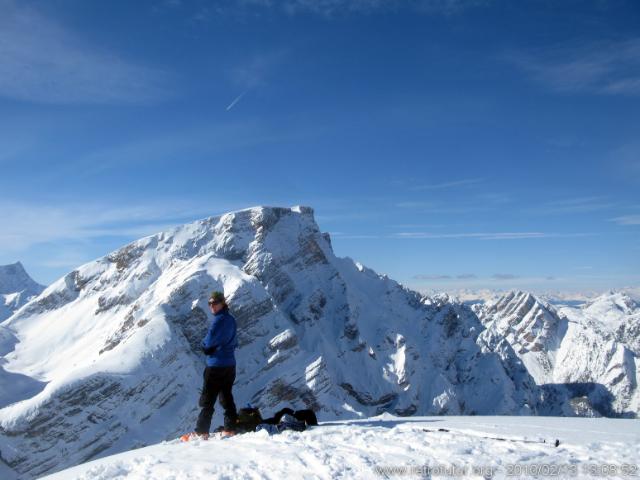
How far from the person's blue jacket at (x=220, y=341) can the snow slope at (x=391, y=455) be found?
7.09 feet

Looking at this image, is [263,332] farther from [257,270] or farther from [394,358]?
[394,358]

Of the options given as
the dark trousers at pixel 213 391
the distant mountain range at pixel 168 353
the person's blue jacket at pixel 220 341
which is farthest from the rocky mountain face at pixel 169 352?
the person's blue jacket at pixel 220 341

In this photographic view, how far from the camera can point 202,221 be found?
191750 mm

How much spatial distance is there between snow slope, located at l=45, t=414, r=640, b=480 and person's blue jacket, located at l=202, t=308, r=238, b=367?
2162 mm

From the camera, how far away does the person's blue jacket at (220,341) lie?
46.5ft

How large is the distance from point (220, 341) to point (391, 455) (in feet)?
19.4

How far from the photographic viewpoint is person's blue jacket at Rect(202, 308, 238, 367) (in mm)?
14164

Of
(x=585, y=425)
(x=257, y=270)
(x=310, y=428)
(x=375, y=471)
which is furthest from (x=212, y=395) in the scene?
(x=257, y=270)

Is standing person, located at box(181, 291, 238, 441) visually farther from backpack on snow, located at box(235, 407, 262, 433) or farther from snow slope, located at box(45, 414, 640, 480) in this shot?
snow slope, located at box(45, 414, 640, 480)

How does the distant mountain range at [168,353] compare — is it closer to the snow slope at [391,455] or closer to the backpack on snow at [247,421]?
the backpack on snow at [247,421]

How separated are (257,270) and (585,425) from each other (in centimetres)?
17424

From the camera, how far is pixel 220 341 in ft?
46.6

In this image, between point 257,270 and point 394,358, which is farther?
point 394,358

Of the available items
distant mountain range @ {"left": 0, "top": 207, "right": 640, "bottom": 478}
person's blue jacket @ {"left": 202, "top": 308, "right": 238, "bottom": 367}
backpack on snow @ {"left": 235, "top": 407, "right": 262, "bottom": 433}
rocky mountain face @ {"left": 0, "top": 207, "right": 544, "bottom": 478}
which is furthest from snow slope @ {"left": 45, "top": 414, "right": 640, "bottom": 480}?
rocky mountain face @ {"left": 0, "top": 207, "right": 544, "bottom": 478}
